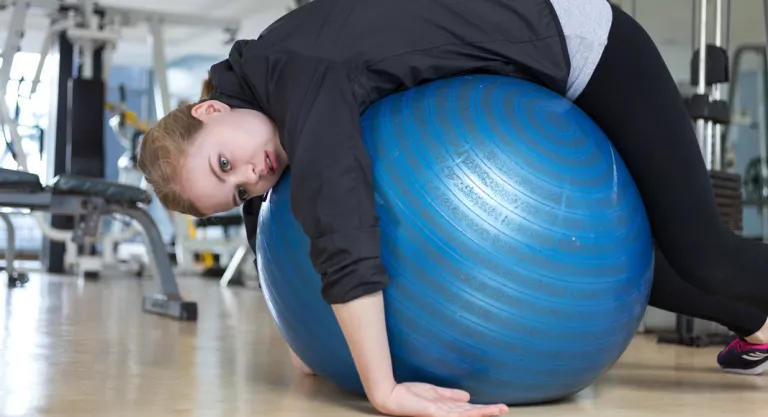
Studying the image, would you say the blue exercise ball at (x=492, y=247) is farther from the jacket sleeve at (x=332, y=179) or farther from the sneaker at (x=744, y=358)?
the sneaker at (x=744, y=358)

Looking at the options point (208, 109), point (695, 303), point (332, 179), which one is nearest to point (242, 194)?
point (208, 109)

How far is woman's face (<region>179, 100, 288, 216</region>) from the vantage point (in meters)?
1.44

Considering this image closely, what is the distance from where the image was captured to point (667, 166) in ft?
4.95

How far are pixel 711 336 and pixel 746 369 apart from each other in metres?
0.81

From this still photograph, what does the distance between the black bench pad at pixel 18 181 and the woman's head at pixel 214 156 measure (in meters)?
2.01

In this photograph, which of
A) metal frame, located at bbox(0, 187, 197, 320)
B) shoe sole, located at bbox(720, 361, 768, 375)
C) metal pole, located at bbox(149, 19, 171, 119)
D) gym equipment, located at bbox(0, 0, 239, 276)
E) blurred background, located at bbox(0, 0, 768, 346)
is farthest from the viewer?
metal pole, located at bbox(149, 19, 171, 119)

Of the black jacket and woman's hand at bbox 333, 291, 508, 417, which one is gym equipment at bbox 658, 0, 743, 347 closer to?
the black jacket

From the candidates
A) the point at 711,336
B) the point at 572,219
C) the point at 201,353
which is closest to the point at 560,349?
the point at 572,219

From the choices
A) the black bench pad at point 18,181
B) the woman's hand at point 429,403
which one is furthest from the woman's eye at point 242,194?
the black bench pad at point 18,181

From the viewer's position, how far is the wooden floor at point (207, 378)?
1.45 metres

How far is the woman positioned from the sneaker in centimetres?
40

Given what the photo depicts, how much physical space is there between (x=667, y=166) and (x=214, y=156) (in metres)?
0.82

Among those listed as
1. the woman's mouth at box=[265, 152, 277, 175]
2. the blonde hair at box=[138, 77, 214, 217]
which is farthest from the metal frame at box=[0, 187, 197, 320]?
the woman's mouth at box=[265, 152, 277, 175]

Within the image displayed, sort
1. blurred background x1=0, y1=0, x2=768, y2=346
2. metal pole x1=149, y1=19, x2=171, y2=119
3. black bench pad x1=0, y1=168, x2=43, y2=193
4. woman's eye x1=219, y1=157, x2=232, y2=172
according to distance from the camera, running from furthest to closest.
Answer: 1. metal pole x1=149, y1=19, x2=171, y2=119
2. blurred background x1=0, y1=0, x2=768, y2=346
3. black bench pad x1=0, y1=168, x2=43, y2=193
4. woman's eye x1=219, y1=157, x2=232, y2=172
